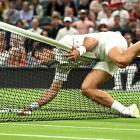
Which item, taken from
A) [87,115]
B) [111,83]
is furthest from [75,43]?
[111,83]

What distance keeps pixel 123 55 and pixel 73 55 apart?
70 centimetres

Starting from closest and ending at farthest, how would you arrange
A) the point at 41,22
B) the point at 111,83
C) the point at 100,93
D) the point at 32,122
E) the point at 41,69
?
the point at 32,122, the point at 100,93, the point at 41,69, the point at 111,83, the point at 41,22

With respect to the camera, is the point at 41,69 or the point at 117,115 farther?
the point at 41,69

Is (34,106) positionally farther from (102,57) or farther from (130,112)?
(130,112)

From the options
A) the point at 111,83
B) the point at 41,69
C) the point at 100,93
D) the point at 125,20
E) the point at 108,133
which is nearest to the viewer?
the point at 108,133

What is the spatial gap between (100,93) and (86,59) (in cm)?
60

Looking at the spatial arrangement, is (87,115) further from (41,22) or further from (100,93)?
(41,22)

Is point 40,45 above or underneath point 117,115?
above

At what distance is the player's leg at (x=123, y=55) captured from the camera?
9047 mm

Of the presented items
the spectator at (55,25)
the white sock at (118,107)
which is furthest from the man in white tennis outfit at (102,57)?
the spectator at (55,25)

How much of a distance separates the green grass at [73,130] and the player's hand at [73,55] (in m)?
0.92

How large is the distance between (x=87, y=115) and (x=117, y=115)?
16.6 inches

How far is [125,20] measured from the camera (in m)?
20.9

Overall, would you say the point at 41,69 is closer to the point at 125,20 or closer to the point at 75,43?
the point at 75,43
